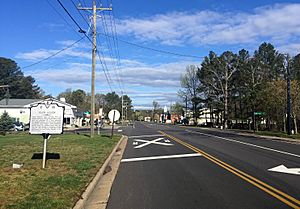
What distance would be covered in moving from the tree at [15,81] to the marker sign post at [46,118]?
90013 millimetres

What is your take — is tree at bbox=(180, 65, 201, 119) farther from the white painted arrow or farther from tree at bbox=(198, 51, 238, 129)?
the white painted arrow

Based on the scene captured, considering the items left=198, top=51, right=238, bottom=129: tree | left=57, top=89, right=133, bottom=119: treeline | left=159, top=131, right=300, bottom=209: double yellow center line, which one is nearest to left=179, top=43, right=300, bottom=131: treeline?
left=198, top=51, right=238, bottom=129: tree

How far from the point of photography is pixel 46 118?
40.3 ft

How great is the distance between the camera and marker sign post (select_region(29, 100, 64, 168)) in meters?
12.2

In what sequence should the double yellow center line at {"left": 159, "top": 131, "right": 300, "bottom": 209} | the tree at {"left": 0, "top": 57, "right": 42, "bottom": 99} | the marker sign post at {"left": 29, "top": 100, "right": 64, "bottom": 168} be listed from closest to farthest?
1. the double yellow center line at {"left": 159, "top": 131, "right": 300, "bottom": 209}
2. the marker sign post at {"left": 29, "top": 100, "right": 64, "bottom": 168}
3. the tree at {"left": 0, "top": 57, "right": 42, "bottom": 99}

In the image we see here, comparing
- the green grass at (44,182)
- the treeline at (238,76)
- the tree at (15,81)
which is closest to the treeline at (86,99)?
the tree at (15,81)

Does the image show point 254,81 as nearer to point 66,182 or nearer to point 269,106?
point 269,106

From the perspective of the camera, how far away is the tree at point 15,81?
102 meters

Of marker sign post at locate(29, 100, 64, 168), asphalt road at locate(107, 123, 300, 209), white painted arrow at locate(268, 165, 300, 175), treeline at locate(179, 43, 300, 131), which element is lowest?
asphalt road at locate(107, 123, 300, 209)

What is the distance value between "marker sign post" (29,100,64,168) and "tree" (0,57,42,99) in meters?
90.0

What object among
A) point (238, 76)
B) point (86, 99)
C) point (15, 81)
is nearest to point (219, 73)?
point (238, 76)

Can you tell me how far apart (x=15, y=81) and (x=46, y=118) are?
100 metres

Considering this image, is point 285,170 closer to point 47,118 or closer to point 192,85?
point 47,118

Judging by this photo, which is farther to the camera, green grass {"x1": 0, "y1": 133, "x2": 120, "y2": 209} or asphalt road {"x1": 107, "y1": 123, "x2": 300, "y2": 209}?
asphalt road {"x1": 107, "y1": 123, "x2": 300, "y2": 209}
